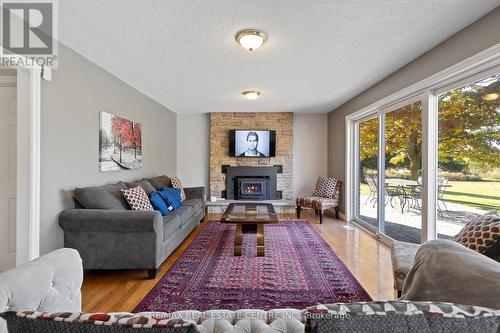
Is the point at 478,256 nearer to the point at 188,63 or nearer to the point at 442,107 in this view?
the point at 442,107

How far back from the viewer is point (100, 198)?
2549mm

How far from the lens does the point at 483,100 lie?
214 cm

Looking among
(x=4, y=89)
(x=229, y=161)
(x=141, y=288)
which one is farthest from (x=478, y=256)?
(x=229, y=161)

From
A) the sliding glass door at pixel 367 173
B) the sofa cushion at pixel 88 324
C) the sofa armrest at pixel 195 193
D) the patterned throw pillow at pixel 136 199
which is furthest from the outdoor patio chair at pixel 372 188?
the sofa cushion at pixel 88 324

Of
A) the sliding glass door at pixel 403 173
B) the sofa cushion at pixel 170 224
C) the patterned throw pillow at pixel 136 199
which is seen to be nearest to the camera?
the sofa cushion at pixel 170 224

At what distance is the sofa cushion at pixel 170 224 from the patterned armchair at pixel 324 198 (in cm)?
276

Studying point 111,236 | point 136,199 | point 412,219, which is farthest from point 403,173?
point 111,236

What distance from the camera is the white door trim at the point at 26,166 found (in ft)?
6.61

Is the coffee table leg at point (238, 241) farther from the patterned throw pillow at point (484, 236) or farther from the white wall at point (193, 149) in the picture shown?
the white wall at point (193, 149)

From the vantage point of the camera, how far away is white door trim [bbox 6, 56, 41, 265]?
201cm

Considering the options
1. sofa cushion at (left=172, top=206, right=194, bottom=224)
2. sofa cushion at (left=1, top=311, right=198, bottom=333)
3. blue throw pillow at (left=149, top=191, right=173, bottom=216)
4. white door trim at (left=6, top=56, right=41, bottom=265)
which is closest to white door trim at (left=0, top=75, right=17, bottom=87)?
white door trim at (left=6, top=56, right=41, bottom=265)

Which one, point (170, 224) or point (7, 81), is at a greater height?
point (7, 81)

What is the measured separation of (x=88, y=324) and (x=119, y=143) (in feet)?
10.7

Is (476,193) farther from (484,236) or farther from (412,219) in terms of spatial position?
(484,236)
